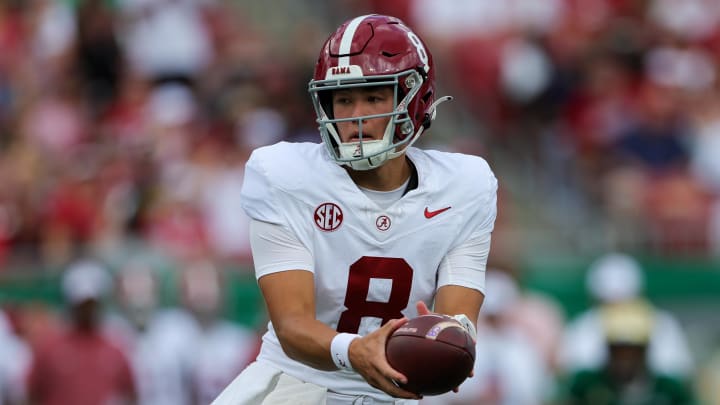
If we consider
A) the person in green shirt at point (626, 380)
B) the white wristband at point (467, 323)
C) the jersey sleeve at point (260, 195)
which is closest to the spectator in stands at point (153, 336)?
the person in green shirt at point (626, 380)

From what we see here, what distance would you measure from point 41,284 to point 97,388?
935mm

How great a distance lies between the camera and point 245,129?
1073 centimetres

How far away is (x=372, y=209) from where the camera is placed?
177 inches

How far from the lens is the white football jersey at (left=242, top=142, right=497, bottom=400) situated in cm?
446

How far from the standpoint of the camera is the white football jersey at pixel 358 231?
14.6 feet

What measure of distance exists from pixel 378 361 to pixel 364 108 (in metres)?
0.86

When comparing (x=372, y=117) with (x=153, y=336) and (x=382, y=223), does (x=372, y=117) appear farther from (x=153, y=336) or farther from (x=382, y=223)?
(x=153, y=336)

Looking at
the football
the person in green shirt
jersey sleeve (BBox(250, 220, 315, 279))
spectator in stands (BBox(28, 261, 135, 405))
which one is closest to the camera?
the football

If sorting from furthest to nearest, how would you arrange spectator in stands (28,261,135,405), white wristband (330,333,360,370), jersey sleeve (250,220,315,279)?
1. spectator in stands (28,261,135,405)
2. jersey sleeve (250,220,315,279)
3. white wristband (330,333,360,370)

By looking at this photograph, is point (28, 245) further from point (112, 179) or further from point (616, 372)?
point (616, 372)

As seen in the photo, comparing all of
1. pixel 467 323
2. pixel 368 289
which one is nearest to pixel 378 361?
pixel 467 323

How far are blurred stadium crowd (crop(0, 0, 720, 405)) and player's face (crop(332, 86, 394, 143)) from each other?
4.70 m

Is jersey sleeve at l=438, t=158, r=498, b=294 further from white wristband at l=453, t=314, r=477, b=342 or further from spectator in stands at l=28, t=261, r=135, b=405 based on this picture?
spectator in stands at l=28, t=261, r=135, b=405

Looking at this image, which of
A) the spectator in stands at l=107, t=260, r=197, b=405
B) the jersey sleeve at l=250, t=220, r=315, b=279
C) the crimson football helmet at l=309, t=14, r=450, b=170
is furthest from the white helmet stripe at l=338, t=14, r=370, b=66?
the spectator in stands at l=107, t=260, r=197, b=405
